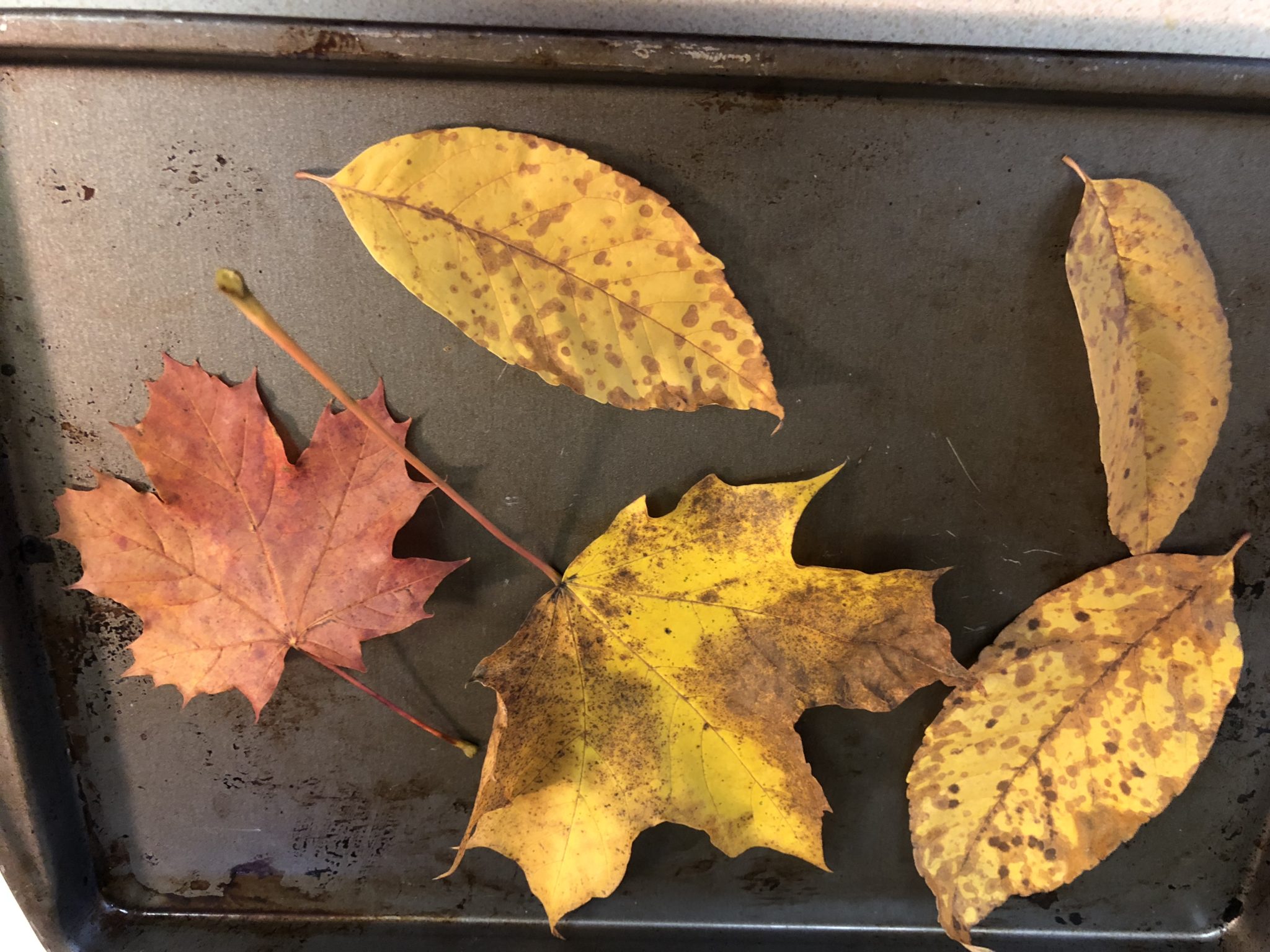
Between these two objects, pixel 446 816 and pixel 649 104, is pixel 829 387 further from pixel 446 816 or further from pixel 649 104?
pixel 446 816

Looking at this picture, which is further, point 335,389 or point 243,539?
point 243,539

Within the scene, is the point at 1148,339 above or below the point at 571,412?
above

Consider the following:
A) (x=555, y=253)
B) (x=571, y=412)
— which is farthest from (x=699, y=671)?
(x=555, y=253)

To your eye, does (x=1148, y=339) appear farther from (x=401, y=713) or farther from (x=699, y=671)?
(x=401, y=713)

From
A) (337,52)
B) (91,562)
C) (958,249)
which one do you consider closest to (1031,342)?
(958,249)

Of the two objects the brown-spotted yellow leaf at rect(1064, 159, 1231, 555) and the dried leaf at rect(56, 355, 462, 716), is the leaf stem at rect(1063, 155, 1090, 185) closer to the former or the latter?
the brown-spotted yellow leaf at rect(1064, 159, 1231, 555)
